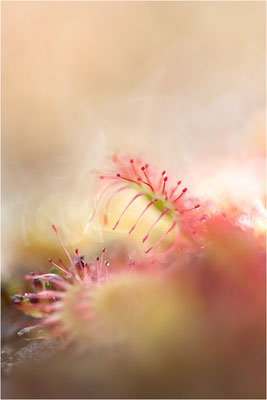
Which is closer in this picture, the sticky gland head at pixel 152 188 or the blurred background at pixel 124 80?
the sticky gland head at pixel 152 188

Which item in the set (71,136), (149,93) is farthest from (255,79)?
(71,136)

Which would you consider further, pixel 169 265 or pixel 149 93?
pixel 149 93

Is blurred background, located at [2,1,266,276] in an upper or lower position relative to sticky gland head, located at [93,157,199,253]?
upper

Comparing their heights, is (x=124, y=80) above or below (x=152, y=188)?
above

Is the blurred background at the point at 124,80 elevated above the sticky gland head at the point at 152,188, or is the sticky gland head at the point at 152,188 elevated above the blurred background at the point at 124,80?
the blurred background at the point at 124,80

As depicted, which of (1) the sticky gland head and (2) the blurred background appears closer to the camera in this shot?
(1) the sticky gland head

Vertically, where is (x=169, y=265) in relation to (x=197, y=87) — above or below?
below

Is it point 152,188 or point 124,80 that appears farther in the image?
point 124,80

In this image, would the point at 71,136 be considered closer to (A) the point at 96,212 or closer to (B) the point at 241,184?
(A) the point at 96,212
